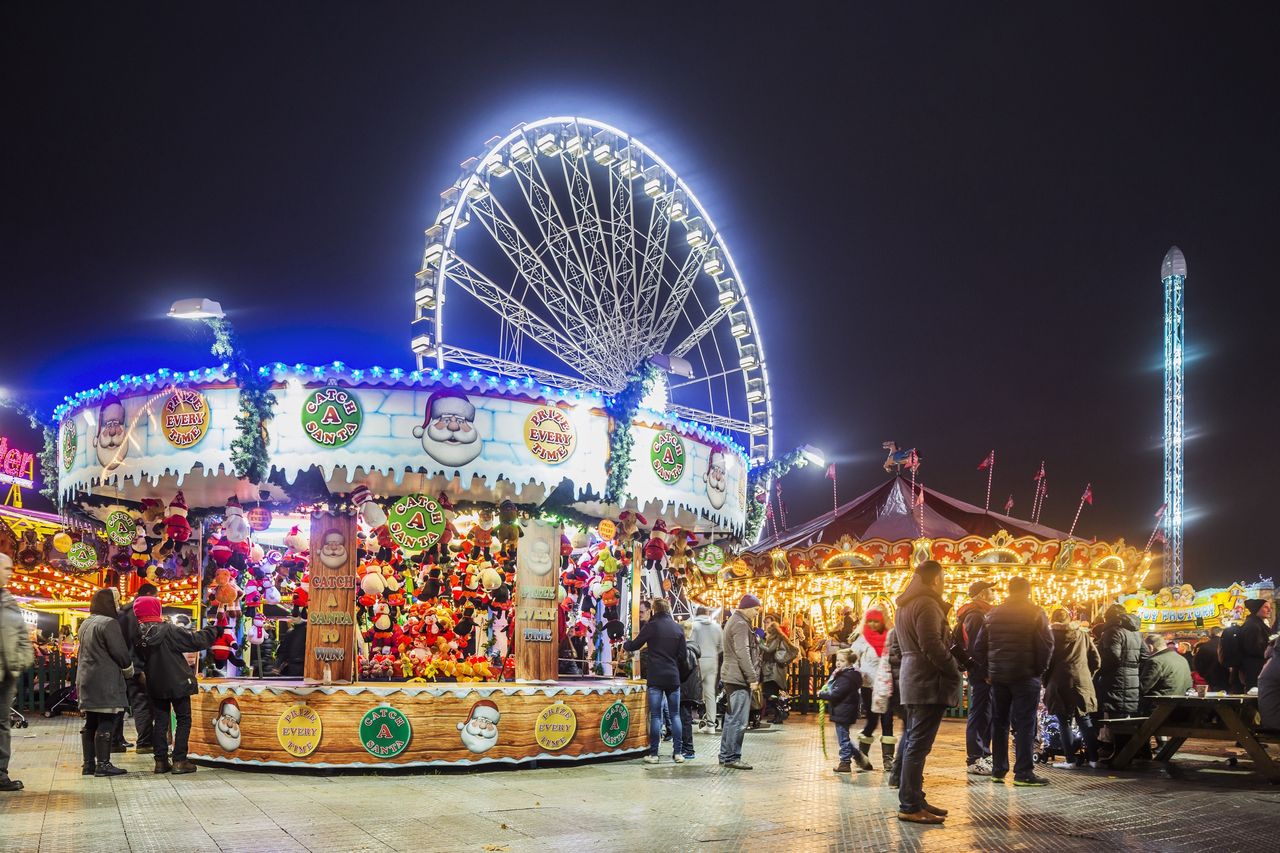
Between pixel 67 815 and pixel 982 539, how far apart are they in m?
15.3

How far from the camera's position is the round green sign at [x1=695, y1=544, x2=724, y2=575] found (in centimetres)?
1403

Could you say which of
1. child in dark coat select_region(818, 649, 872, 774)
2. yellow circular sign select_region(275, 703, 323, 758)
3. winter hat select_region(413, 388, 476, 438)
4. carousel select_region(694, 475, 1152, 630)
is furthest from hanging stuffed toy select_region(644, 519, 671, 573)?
carousel select_region(694, 475, 1152, 630)

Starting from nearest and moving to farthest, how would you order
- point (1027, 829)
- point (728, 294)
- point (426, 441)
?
point (1027, 829)
point (426, 441)
point (728, 294)

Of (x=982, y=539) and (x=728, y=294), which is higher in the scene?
(x=728, y=294)

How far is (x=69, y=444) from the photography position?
10.7 metres

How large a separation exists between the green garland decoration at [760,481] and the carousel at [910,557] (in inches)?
192

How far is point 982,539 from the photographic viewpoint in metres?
18.5

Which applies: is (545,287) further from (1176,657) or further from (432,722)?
(1176,657)

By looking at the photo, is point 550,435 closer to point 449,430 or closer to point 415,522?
point 449,430

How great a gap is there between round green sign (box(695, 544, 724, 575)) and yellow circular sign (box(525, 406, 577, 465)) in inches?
176

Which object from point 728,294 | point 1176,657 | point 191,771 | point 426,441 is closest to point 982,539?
point 728,294

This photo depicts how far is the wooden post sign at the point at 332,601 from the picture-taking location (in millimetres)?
9422

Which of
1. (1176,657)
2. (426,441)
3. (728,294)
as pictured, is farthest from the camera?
(728,294)

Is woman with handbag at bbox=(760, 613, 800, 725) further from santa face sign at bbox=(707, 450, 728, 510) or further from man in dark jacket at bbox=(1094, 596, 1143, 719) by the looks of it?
man in dark jacket at bbox=(1094, 596, 1143, 719)
